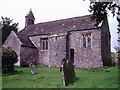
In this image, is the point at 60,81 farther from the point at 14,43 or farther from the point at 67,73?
the point at 14,43

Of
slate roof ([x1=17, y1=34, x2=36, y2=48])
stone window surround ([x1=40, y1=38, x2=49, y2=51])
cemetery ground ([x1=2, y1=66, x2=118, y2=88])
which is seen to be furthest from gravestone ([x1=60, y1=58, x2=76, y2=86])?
stone window surround ([x1=40, y1=38, x2=49, y2=51])

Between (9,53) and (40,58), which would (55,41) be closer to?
(40,58)

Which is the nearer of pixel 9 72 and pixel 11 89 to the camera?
pixel 11 89

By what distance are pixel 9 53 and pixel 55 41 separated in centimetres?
1102

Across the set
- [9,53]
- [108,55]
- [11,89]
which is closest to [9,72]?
[9,53]

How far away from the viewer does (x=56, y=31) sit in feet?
106

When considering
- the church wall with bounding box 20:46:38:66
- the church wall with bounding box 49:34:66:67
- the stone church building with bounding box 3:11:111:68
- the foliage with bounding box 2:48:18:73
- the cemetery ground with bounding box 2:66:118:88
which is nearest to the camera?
the cemetery ground with bounding box 2:66:118:88

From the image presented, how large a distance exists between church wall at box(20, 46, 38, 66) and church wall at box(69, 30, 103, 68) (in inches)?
328

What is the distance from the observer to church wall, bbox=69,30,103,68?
88.8 feet

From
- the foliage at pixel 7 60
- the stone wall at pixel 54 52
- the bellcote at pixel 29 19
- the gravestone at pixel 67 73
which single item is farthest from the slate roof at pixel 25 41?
the gravestone at pixel 67 73

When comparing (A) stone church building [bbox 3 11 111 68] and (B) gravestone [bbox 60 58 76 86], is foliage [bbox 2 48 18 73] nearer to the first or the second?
(A) stone church building [bbox 3 11 111 68]

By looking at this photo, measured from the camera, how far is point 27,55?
1262 inches

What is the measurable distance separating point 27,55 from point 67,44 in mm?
8080

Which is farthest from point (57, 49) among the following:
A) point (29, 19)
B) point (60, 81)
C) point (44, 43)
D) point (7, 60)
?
point (29, 19)
